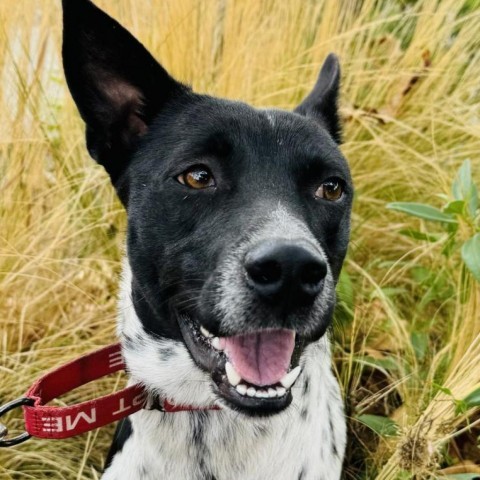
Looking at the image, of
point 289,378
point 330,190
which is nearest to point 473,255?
point 330,190

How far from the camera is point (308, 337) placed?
1.86 m

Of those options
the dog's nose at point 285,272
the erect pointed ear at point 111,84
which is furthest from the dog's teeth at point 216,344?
the erect pointed ear at point 111,84

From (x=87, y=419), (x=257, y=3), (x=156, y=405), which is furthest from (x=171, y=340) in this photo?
(x=257, y=3)

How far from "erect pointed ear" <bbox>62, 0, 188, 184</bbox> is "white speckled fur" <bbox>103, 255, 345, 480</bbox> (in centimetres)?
54

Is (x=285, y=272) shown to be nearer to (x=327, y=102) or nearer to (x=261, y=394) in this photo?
(x=261, y=394)

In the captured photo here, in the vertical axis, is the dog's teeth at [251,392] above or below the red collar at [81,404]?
above

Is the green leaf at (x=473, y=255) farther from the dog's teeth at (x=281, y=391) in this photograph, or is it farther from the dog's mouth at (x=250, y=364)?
the dog's teeth at (x=281, y=391)

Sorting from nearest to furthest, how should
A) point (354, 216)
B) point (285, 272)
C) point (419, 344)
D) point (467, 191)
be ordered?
point (285, 272) < point (467, 191) < point (419, 344) < point (354, 216)

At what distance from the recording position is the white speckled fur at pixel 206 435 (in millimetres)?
2039

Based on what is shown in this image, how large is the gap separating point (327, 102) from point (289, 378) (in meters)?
1.10

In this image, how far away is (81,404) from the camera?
1975mm

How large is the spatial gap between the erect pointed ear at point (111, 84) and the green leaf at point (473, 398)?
4.15 ft

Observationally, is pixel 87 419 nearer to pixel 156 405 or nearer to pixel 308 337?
pixel 156 405

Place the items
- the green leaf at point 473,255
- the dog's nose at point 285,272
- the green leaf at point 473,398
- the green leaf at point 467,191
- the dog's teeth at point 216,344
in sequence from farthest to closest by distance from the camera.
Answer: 1. the green leaf at point 467,191
2. the green leaf at point 473,255
3. the green leaf at point 473,398
4. the dog's teeth at point 216,344
5. the dog's nose at point 285,272
